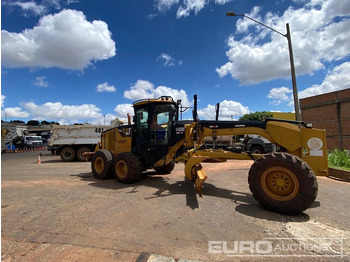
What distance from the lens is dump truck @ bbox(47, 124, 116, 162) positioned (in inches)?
688

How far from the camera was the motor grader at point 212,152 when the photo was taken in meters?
4.81

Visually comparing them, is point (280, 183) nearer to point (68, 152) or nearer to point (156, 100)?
point (156, 100)

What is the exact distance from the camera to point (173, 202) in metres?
5.72

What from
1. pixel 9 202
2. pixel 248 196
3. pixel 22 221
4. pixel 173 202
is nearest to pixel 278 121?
pixel 248 196

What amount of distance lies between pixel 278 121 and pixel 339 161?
650 cm

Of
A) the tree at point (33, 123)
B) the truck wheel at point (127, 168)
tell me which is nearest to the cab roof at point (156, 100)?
the truck wheel at point (127, 168)

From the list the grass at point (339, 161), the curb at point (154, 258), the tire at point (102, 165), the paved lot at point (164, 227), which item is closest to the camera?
the curb at point (154, 258)

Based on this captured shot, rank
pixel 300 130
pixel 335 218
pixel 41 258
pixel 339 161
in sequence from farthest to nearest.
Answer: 1. pixel 339 161
2. pixel 300 130
3. pixel 335 218
4. pixel 41 258

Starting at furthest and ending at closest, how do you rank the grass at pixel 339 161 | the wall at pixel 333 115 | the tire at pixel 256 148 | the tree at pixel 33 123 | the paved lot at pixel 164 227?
the tree at pixel 33 123, the wall at pixel 333 115, the tire at pixel 256 148, the grass at pixel 339 161, the paved lot at pixel 164 227

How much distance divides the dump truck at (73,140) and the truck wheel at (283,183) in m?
14.7

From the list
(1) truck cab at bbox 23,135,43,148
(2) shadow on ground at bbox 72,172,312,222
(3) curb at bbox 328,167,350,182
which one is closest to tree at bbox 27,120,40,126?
(1) truck cab at bbox 23,135,43,148

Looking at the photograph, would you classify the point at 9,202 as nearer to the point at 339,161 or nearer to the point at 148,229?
the point at 148,229

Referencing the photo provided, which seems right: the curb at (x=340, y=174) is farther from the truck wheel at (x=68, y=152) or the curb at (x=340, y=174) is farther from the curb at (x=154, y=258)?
the truck wheel at (x=68, y=152)

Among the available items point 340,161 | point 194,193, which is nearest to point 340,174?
point 340,161
